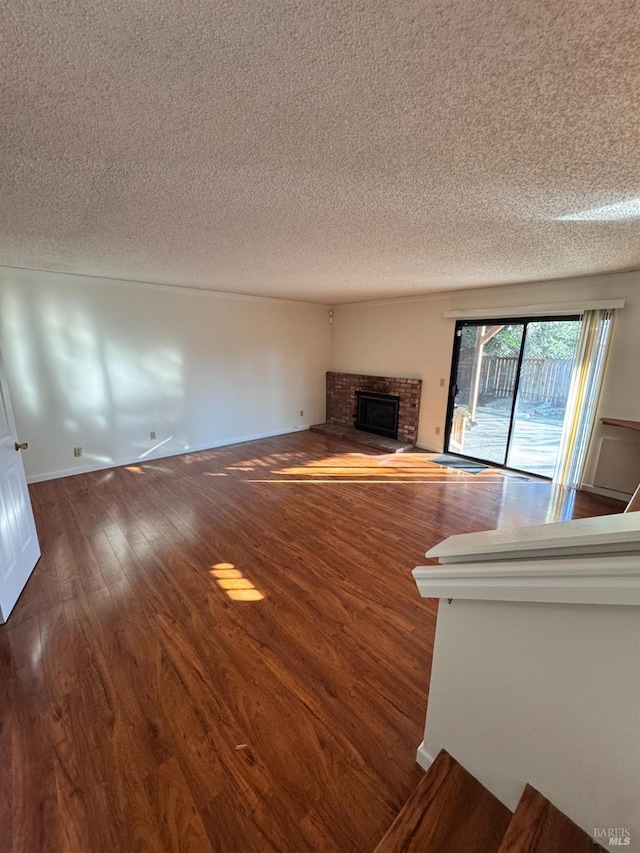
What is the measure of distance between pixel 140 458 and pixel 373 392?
3844mm

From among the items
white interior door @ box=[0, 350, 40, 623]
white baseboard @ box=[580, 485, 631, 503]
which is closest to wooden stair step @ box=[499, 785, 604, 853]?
white interior door @ box=[0, 350, 40, 623]

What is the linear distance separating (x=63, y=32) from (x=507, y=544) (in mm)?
1731

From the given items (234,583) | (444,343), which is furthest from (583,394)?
(234,583)

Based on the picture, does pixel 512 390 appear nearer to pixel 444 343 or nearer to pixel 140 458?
pixel 444 343

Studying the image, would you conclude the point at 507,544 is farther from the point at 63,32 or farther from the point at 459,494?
the point at 459,494

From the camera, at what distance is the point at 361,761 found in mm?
1375

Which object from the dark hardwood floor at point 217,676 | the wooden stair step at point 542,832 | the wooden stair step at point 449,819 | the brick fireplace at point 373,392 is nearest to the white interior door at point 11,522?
the dark hardwood floor at point 217,676

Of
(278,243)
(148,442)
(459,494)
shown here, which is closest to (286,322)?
(148,442)

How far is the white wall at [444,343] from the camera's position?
368 centimetres

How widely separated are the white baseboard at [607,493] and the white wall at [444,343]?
6 cm

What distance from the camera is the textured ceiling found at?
0.85 meters

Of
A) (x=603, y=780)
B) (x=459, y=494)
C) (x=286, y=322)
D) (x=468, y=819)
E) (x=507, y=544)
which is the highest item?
(x=286, y=322)

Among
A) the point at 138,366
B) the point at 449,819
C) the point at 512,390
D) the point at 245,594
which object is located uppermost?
the point at 138,366

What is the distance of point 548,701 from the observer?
35.4 inches
